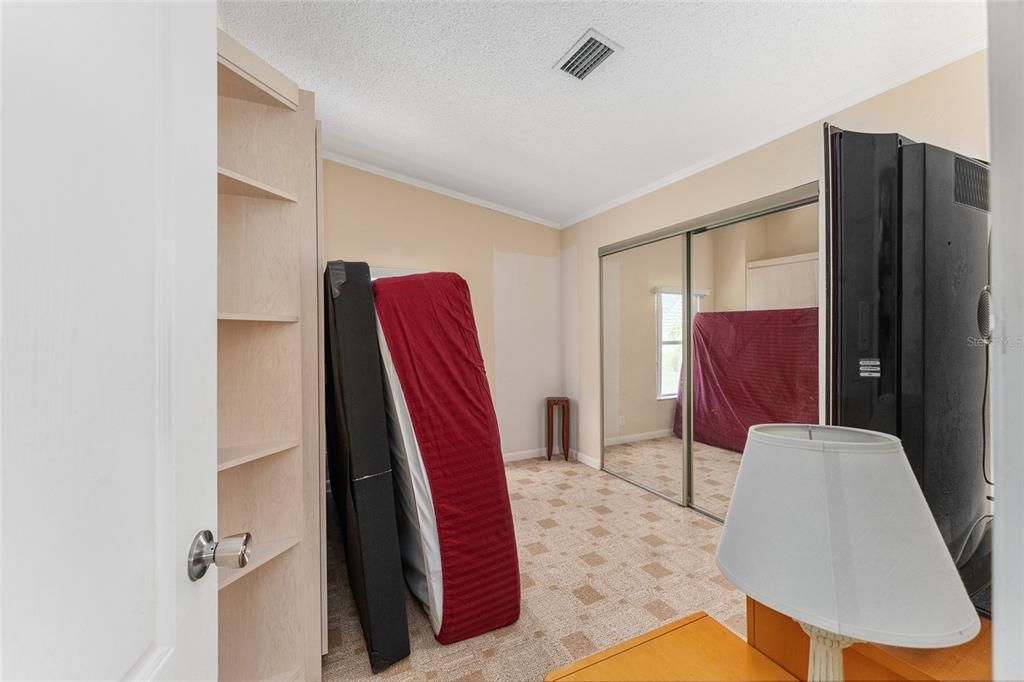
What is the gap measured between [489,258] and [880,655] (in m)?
4.03

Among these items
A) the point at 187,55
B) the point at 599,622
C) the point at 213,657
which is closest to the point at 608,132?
the point at 187,55

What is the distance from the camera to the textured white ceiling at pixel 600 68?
178 centimetres

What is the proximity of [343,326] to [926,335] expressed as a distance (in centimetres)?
162

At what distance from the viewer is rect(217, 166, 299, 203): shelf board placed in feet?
4.22

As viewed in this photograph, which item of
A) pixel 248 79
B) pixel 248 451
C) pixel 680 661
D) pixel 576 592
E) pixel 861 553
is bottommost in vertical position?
pixel 576 592

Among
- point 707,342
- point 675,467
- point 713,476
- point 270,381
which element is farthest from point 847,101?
point 270,381

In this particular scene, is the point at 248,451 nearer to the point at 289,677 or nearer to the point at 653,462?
the point at 289,677

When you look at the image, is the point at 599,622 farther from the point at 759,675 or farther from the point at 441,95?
the point at 441,95

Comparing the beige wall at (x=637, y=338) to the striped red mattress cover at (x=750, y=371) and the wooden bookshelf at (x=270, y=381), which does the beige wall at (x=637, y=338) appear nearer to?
the striped red mattress cover at (x=750, y=371)

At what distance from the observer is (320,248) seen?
1686 millimetres

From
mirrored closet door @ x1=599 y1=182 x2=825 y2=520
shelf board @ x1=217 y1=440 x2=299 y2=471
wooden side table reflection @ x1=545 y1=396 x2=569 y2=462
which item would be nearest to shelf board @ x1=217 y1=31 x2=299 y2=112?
shelf board @ x1=217 y1=440 x2=299 y2=471

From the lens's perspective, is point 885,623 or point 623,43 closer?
point 885,623

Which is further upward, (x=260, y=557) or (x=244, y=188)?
(x=244, y=188)

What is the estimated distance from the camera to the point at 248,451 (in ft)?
4.58
